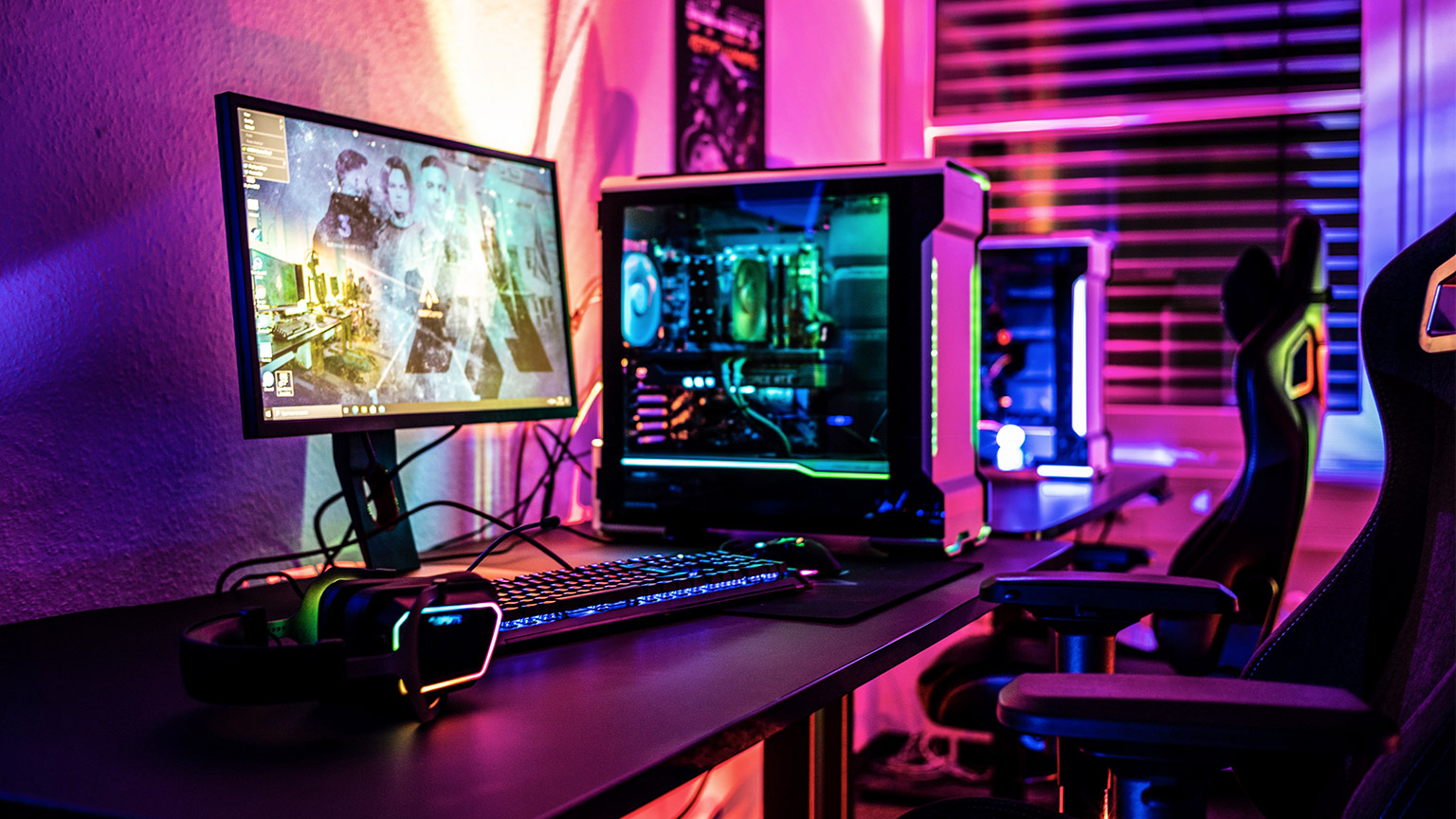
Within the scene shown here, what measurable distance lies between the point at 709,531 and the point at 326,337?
575 mm

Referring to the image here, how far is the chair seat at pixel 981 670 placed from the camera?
5.77 feet

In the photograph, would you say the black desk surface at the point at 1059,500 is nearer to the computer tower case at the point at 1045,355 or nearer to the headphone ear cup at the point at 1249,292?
the computer tower case at the point at 1045,355

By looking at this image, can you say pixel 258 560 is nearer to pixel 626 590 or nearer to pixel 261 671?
pixel 626 590

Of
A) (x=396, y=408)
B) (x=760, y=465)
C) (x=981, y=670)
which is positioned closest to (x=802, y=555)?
(x=760, y=465)

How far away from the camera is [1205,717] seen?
0.64m

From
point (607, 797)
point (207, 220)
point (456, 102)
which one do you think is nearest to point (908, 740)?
point (456, 102)

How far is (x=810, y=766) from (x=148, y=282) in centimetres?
88

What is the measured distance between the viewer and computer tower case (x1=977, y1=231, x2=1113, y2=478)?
2.54 meters

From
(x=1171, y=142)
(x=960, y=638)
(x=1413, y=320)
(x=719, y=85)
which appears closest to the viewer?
(x=1413, y=320)

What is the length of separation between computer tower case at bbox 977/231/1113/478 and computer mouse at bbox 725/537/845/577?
141cm

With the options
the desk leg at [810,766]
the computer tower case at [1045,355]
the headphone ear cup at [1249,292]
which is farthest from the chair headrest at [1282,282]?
the desk leg at [810,766]

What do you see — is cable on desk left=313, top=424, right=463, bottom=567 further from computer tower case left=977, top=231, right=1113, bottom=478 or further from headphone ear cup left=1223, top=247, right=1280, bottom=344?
computer tower case left=977, top=231, right=1113, bottom=478

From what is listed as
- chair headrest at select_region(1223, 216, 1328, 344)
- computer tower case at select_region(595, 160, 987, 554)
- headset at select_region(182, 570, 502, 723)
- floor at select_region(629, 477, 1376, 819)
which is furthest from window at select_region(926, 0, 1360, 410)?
headset at select_region(182, 570, 502, 723)

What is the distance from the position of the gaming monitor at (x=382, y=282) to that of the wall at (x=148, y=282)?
0.16 metres
